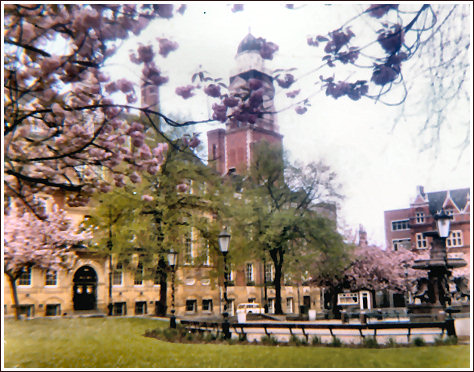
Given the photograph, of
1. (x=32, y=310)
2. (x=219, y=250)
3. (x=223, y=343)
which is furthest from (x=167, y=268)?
(x=32, y=310)

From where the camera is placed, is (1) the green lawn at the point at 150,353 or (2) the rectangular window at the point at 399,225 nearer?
(1) the green lawn at the point at 150,353

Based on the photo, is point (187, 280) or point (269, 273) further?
point (269, 273)

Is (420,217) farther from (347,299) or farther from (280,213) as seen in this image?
(347,299)

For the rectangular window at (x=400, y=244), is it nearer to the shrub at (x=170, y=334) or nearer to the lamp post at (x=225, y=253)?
→ the lamp post at (x=225, y=253)

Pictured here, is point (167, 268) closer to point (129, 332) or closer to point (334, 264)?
point (129, 332)

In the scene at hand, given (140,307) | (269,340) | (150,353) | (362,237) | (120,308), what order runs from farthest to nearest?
(362,237) < (140,307) < (120,308) < (269,340) < (150,353)

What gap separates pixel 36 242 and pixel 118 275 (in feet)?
5.71

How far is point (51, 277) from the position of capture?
7.73 m

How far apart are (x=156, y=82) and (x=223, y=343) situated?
4.95 m

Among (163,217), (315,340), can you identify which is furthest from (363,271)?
(163,217)

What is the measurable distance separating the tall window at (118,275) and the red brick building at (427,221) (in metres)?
5.25

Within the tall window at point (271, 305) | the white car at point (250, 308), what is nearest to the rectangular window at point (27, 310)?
the white car at point (250, 308)

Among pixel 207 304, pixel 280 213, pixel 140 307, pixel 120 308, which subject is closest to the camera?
pixel 120 308

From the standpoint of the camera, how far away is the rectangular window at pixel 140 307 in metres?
8.44
